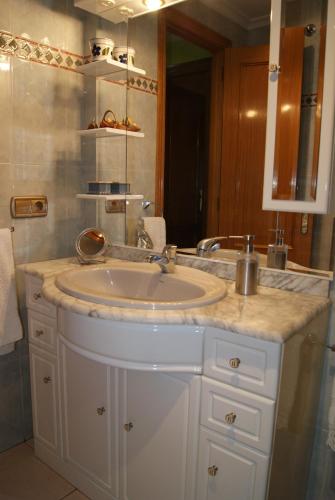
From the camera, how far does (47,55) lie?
1672mm

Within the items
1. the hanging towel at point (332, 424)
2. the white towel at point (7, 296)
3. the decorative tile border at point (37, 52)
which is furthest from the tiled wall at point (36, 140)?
the hanging towel at point (332, 424)

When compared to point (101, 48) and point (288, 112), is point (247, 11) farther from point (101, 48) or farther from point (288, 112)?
point (101, 48)

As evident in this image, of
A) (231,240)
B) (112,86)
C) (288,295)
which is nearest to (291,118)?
(231,240)

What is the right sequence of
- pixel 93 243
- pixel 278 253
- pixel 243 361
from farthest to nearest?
pixel 93 243 < pixel 278 253 < pixel 243 361

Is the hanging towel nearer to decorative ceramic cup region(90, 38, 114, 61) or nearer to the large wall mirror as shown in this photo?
the large wall mirror

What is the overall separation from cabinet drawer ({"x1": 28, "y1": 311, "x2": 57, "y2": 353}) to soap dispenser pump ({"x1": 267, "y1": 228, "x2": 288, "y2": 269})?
32.8 inches

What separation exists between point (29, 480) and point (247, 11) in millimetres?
1935

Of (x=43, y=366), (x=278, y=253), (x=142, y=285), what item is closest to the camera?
(x=278, y=253)

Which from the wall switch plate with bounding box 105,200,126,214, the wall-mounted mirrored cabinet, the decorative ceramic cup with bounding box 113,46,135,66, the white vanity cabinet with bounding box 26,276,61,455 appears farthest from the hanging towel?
the decorative ceramic cup with bounding box 113,46,135,66

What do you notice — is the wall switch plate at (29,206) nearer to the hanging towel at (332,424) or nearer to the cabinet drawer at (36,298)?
the cabinet drawer at (36,298)

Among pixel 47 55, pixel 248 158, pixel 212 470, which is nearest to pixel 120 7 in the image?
pixel 47 55

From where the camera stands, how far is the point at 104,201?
1.85 m

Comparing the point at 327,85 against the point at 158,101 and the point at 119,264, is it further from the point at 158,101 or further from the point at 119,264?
the point at 119,264

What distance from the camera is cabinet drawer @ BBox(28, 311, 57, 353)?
1.53 metres
